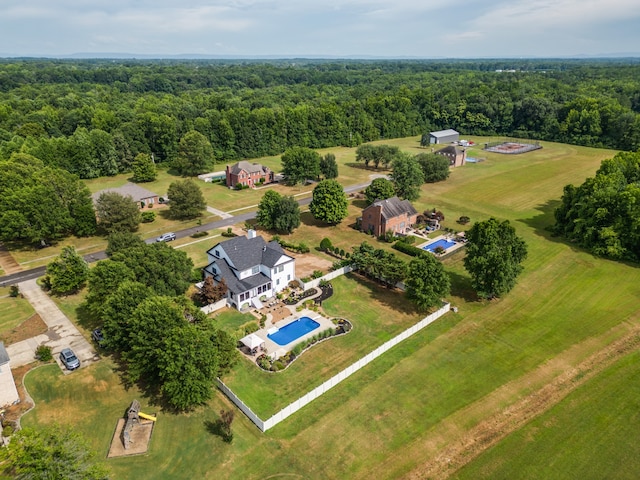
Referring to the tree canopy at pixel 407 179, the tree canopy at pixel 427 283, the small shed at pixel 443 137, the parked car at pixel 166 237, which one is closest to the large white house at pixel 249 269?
the tree canopy at pixel 427 283

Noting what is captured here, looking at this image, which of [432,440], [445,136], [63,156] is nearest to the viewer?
[432,440]

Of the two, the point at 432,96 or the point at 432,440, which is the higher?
the point at 432,96

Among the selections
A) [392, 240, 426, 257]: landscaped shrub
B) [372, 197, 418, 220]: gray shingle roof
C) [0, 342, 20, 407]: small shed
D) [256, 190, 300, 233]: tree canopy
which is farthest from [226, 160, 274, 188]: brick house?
[0, 342, 20, 407]: small shed

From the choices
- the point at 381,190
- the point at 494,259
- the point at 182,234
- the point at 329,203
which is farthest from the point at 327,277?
the point at 182,234

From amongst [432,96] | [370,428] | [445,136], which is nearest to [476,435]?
[370,428]

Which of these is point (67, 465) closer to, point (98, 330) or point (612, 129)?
point (98, 330)

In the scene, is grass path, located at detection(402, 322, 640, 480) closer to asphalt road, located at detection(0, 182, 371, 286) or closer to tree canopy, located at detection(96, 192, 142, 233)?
asphalt road, located at detection(0, 182, 371, 286)

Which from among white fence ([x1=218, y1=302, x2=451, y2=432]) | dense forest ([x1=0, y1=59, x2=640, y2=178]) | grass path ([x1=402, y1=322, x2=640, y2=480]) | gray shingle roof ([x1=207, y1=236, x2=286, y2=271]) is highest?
dense forest ([x1=0, y1=59, x2=640, y2=178])
